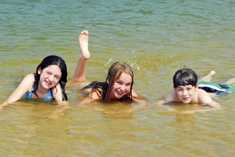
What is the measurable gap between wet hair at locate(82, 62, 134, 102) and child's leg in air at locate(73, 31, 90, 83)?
483 mm

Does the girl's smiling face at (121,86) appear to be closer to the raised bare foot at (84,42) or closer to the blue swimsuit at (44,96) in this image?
the blue swimsuit at (44,96)

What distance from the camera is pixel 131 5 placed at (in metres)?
14.4

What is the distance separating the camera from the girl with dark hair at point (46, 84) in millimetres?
6578

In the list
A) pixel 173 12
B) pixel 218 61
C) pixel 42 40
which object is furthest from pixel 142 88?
pixel 173 12

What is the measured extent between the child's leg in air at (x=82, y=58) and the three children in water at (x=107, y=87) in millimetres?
645

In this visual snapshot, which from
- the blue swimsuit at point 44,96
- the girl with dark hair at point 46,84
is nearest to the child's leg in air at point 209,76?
the girl with dark hair at point 46,84

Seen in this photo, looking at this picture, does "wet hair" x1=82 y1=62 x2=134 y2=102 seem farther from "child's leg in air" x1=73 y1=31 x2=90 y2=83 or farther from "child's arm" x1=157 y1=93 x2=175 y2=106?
"child's leg in air" x1=73 y1=31 x2=90 y2=83

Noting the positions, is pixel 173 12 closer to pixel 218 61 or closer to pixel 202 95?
pixel 218 61

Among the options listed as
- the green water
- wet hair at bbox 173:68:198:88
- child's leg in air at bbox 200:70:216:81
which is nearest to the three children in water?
wet hair at bbox 173:68:198:88

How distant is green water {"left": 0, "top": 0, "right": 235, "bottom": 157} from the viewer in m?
5.22

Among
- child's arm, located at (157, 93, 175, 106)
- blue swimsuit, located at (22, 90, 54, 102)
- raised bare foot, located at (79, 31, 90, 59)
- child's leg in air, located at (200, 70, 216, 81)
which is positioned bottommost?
child's arm, located at (157, 93, 175, 106)

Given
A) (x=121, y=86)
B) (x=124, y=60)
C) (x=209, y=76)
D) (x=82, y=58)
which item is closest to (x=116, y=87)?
(x=121, y=86)

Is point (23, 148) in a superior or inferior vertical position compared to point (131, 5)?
inferior

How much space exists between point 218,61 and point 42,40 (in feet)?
10.7
